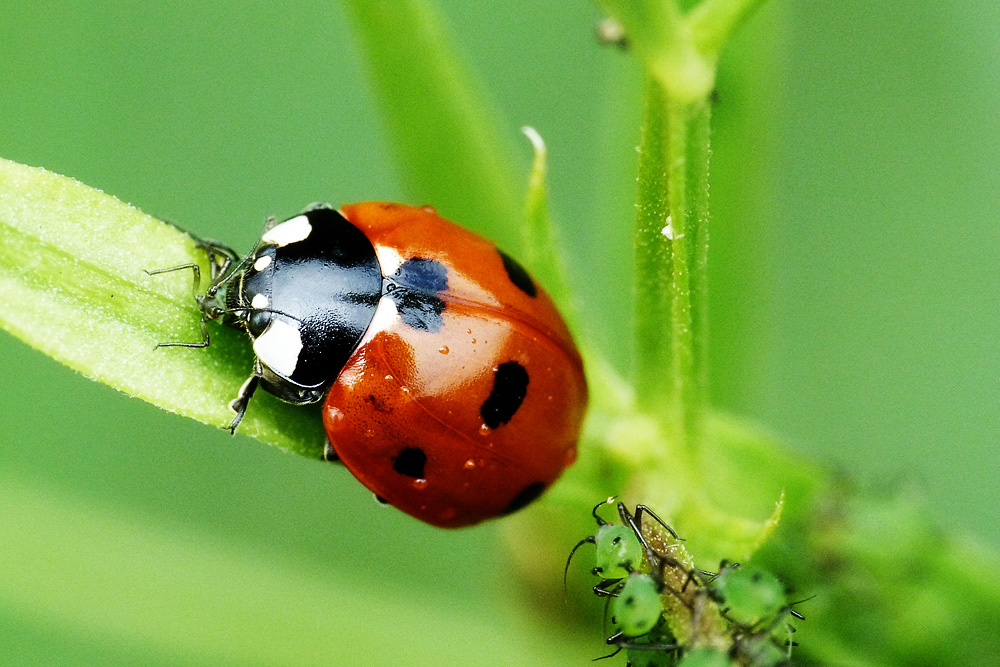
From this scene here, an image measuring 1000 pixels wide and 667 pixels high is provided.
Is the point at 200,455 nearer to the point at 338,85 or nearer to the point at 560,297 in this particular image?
the point at 338,85

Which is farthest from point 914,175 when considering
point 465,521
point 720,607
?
point 720,607

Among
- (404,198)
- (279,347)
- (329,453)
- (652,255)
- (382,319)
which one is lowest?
(329,453)

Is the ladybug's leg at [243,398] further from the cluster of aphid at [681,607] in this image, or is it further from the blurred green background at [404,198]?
the blurred green background at [404,198]

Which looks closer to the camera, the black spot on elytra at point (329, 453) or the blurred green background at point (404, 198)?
the black spot on elytra at point (329, 453)

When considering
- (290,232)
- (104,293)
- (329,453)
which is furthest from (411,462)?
(104,293)

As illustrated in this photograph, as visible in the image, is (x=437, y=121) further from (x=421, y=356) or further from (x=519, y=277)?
(x=421, y=356)

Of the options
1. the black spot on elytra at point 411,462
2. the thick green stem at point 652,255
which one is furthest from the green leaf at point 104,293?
the thick green stem at point 652,255
